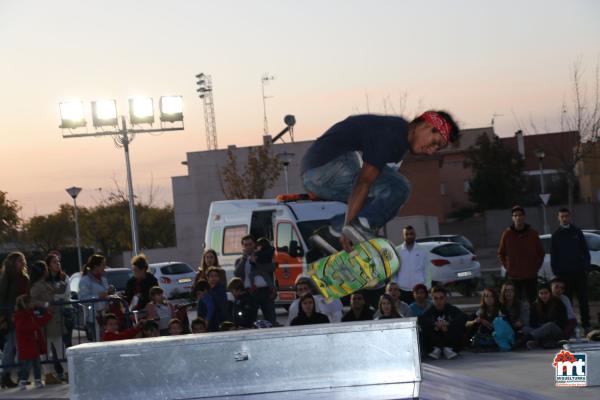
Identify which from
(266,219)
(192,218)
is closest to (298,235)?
(266,219)

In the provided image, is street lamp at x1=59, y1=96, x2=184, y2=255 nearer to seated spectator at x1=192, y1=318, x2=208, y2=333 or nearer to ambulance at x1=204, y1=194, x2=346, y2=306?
ambulance at x1=204, y1=194, x2=346, y2=306

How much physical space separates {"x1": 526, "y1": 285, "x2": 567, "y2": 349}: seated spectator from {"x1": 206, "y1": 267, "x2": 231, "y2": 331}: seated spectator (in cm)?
420

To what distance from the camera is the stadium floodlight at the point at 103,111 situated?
2938 cm

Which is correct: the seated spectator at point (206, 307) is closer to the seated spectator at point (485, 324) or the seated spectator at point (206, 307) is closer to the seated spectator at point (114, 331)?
the seated spectator at point (114, 331)

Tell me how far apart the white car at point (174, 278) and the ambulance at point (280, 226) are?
7.58 metres

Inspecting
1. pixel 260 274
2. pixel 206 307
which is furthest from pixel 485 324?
pixel 206 307

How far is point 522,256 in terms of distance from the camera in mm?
14812

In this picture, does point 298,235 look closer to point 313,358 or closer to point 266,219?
point 266,219

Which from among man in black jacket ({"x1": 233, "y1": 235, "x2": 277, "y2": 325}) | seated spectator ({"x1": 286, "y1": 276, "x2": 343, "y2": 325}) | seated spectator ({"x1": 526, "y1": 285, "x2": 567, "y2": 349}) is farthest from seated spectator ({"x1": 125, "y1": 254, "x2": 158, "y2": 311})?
seated spectator ({"x1": 526, "y1": 285, "x2": 567, "y2": 349})

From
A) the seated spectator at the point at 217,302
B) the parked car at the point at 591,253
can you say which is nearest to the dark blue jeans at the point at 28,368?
the seated spectator at the point at 217,302

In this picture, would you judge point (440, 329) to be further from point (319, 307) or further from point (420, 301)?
point (319, 307)

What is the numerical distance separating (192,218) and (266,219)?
117 feet

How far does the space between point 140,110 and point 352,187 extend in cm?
2332

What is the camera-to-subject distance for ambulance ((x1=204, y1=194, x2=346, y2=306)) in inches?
851
